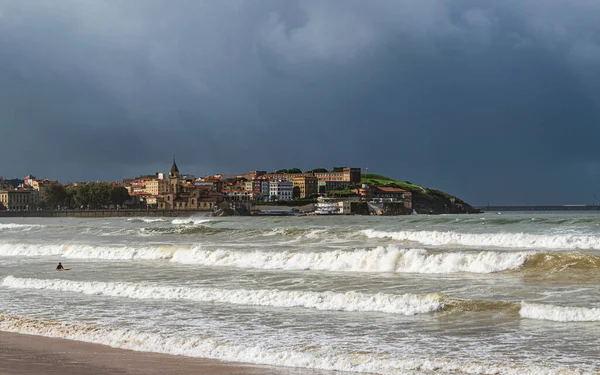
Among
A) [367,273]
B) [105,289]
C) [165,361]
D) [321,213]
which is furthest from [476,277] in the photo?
[321,213]

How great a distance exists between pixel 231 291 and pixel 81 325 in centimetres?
500

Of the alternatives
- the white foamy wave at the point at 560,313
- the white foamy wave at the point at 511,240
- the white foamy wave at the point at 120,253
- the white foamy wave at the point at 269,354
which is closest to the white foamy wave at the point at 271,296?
the white foamy wave at the point at 560,313

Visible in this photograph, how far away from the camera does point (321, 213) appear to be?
16738 cm

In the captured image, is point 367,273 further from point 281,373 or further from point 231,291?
point 281,373

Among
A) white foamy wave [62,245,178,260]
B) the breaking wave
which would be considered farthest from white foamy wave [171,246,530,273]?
white foamy wave [62,245,178,260]

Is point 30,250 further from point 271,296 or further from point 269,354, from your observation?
point 269,354

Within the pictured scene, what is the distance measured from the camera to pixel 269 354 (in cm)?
1080

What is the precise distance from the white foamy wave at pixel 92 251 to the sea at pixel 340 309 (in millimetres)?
3832

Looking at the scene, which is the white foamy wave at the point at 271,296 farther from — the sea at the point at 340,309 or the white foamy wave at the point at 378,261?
the white foamy wave at the point at 378,261

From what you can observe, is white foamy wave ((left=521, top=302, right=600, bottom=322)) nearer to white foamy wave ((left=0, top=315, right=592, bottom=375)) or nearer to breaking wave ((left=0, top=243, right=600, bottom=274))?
white foamy wave ((left=0, top=315, right=592, bottom=375))

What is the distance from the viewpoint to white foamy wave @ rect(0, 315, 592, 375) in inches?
376

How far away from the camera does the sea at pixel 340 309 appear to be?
10539 millimetres

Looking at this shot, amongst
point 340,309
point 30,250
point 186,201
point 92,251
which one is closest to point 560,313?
point 340,309

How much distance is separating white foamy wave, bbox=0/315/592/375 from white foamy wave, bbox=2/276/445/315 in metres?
4.28
